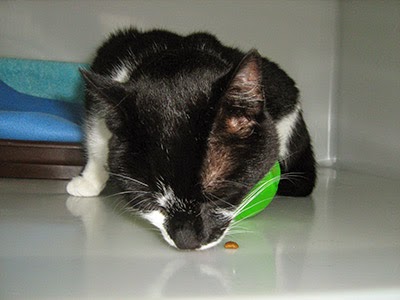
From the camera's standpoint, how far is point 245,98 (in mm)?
869

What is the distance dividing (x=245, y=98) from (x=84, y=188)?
24.9 inches

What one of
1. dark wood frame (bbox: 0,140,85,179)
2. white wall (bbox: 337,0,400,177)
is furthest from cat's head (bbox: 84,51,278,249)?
white wall (bbox: 337,0,400,177)

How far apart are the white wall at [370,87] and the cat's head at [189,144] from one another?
2.77 ft

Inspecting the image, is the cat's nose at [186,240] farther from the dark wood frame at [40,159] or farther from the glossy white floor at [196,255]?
the dark wood frame at [40,159]

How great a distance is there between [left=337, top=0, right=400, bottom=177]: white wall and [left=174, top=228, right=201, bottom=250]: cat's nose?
99 cm

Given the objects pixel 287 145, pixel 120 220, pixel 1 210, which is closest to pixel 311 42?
pixel 287 145

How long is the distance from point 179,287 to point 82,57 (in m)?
1.42

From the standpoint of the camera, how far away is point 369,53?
1771mm

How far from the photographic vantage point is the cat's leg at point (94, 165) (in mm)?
1305

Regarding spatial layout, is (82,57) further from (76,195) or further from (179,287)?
(179,287)

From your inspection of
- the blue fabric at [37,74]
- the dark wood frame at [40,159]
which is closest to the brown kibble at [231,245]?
the dark wood frame at [40,159]

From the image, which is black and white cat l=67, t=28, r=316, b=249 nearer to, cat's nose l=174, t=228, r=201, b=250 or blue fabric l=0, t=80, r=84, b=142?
cat's nose l=174, t=228, r=201, b=250

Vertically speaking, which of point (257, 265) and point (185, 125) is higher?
point (185, 125)

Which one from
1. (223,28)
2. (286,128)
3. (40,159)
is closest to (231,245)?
(286,128)
